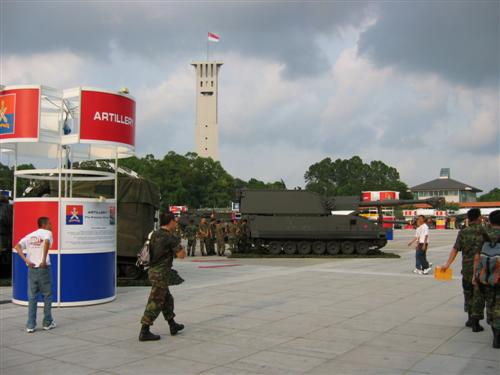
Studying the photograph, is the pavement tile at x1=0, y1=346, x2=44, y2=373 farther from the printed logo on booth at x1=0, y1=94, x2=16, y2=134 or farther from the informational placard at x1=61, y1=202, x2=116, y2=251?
the printed logo on booth at x1=0, y1=94, x2=16, y2=134

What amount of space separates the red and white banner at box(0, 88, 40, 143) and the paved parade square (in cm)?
312

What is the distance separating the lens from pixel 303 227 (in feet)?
72.2

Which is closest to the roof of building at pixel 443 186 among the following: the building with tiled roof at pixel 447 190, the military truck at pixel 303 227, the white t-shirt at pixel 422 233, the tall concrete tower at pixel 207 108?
the building with tiled roof at pixel 447 190

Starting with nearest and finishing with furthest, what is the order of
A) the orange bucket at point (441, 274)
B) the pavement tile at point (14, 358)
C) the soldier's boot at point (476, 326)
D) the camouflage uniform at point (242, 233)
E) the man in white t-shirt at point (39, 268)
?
the pavement tile at point (14, 358), the soldier's boot at point (476, 326), the man in white t-shirt at point (39, 268), the orange bucket at point (441, 274), the camouflage uniform at point (242, 233)

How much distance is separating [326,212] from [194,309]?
14112 mm

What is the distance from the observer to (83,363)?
5.90m

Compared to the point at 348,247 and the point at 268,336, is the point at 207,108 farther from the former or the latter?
the point at 268,336

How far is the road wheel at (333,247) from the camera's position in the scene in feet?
72.2

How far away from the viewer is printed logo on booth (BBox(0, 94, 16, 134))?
31.3ft

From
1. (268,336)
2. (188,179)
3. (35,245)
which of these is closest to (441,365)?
(268,336)

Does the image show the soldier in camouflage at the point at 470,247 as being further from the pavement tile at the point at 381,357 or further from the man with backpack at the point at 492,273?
the pavement tile at the point at 381,357

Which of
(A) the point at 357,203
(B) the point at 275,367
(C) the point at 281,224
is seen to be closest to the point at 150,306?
(B) the point at 275,367

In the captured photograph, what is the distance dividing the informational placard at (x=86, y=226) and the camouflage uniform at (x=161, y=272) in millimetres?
2963

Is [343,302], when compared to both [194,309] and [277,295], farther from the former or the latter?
[194,309]
